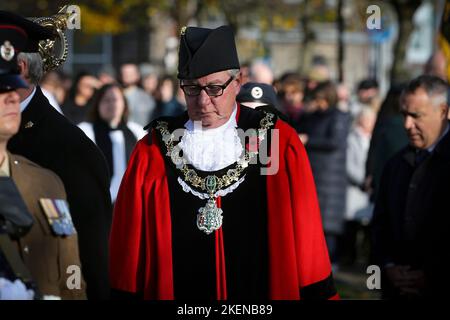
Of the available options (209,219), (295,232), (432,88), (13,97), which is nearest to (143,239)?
(209,219)

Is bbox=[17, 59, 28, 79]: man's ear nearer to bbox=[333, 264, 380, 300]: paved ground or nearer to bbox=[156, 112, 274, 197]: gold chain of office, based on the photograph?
bbox=[156, 112, 274, 197]: gold chain of office

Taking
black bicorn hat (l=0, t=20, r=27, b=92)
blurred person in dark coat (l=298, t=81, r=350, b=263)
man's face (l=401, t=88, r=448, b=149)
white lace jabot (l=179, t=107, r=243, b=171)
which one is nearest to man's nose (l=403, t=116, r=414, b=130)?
man's face (l=401, t=88, r=448, b=149)

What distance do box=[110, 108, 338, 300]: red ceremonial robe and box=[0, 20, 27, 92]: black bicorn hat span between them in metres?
1.21

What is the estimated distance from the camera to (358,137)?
1351cm

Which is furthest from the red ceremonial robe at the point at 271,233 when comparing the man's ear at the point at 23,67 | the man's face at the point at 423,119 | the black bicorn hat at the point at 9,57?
the man's face at the point at 423,119

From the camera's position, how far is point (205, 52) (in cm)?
569

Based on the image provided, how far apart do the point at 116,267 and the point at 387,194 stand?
7.17 feet

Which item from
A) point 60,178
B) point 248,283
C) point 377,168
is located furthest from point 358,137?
point 60,178

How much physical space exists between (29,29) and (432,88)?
3038 millimetres

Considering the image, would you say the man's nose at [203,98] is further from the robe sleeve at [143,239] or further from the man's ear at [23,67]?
the man's ear at [23,67]

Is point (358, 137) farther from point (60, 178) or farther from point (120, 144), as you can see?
point (60, 178)

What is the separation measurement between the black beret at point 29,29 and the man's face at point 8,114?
0.29 m
